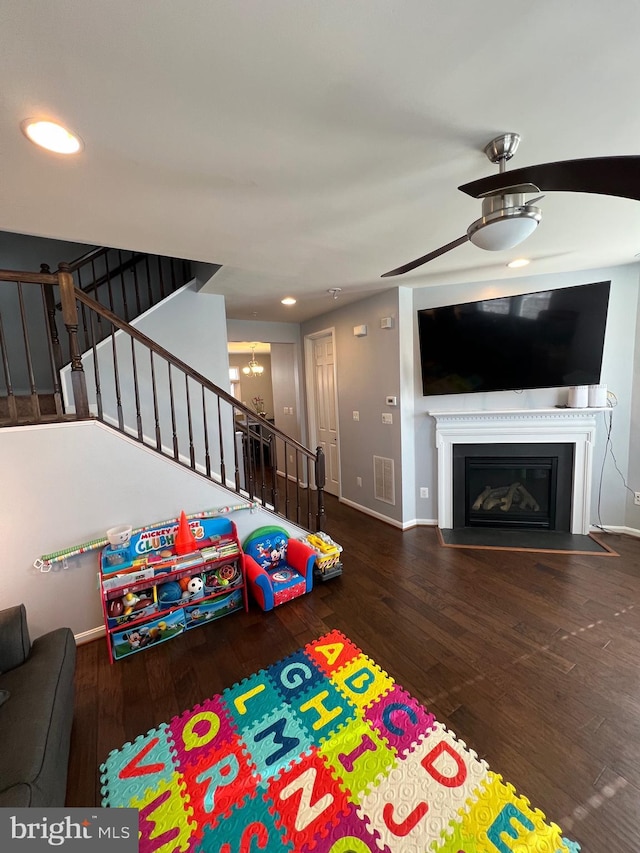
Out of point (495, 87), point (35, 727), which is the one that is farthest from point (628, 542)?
point (35, 727)

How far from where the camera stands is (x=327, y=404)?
4.98 metres

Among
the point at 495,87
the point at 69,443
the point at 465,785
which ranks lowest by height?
the point at 465,785

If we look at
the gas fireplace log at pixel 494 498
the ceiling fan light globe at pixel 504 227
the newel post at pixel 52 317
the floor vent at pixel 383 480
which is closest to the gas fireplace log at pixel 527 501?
the gas fireplace log at pixel 494 498

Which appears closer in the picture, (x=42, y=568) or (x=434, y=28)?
(x=434, y=28)

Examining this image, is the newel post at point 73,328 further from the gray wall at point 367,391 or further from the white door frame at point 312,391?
the white door frame at point 312,391

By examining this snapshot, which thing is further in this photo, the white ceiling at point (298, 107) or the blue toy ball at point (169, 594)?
the blue toy ball at point (169, 594)

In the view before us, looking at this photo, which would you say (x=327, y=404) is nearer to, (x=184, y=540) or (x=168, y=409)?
(x=168, y=409)

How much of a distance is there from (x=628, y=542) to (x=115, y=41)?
4821mm

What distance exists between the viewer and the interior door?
483 centimetres

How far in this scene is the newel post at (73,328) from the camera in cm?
208

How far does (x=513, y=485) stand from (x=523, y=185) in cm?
333

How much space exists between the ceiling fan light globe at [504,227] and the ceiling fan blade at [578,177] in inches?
3.7

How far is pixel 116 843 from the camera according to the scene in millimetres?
1176

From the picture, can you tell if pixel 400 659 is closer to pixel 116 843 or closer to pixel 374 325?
pixel 116 843
